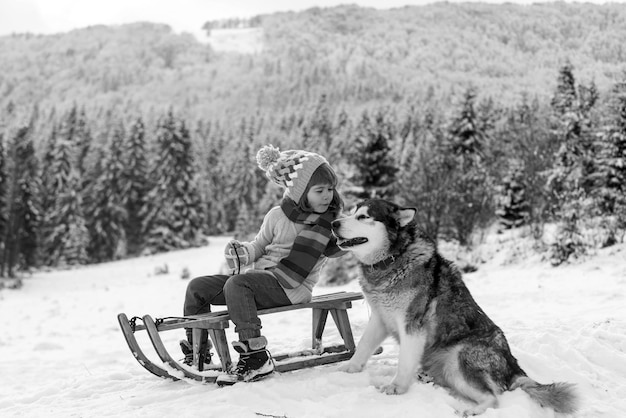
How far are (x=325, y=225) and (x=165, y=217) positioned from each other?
36.4 meters

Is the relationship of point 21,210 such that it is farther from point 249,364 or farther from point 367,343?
point 367,343

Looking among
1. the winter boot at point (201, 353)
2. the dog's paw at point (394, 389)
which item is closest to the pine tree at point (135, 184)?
the winter boot at point (201, 353)

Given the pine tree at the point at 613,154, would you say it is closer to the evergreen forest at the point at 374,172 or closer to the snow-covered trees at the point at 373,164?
the evergreen forest at the point at 374,172

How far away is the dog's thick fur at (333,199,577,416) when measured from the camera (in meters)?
3.66

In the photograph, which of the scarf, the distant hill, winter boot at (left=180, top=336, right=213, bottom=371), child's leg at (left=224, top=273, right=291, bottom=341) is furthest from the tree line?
the distant hill

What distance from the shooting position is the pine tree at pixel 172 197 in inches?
1532

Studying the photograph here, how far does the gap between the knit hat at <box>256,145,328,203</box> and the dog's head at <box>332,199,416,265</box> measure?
0.64 m

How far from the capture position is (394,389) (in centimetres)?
385

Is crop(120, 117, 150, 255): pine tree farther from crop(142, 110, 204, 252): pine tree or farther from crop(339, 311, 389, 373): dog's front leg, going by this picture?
crop(339, 311, 389, 373): dog's front leg

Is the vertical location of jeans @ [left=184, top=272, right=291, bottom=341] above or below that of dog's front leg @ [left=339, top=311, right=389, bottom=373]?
above

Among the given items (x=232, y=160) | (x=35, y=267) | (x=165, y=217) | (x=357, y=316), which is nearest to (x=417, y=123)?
(x=232, y=160)

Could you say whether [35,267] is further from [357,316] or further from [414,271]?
[414,271]

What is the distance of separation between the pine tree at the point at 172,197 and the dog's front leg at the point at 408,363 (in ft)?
118

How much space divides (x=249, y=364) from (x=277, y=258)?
98cm
